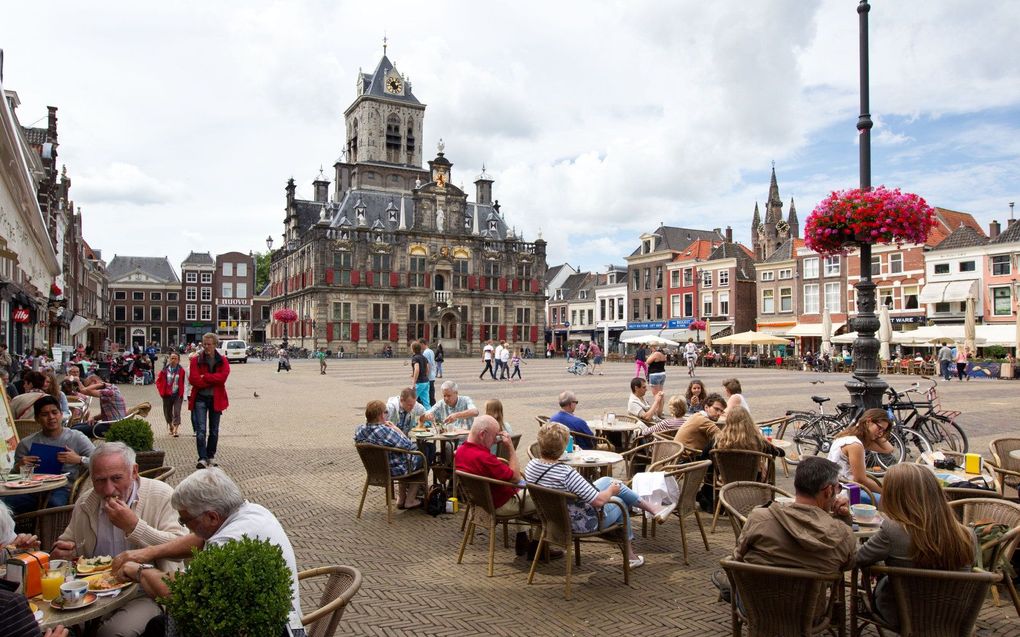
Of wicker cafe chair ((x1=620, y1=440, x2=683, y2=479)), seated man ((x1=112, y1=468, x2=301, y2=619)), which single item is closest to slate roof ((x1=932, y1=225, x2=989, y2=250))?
wicker cafe chair ((x1=620, y1=440, x2=683, y2=479))

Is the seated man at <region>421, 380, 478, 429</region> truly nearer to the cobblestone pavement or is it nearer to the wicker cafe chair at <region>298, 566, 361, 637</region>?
the cobblestone pavement

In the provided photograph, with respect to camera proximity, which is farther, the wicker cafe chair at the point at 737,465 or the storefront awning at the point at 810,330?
the storefront awning at the point at 810,330

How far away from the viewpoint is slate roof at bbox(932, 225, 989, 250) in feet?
120

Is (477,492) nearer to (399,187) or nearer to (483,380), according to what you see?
(483,380)

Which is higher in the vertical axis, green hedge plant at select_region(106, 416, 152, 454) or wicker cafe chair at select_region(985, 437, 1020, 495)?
green hedge plant at select_region(106, 416, 152, 454)

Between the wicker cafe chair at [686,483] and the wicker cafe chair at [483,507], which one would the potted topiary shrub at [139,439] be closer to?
the wicker cafe chair at [483,507]

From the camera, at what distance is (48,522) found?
4426mm

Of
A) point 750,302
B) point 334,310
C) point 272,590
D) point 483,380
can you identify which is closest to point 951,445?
point 272,590

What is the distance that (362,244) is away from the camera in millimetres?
54406

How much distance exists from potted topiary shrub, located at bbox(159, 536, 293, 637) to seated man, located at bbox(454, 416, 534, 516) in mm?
3049

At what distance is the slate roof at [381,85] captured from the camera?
62.5 metres

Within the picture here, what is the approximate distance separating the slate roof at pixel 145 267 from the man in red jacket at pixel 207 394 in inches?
3087

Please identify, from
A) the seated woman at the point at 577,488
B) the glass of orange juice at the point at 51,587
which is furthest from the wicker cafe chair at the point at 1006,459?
the glass of orange juice at the point at 51,587

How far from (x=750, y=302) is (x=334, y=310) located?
32681 millimetres
